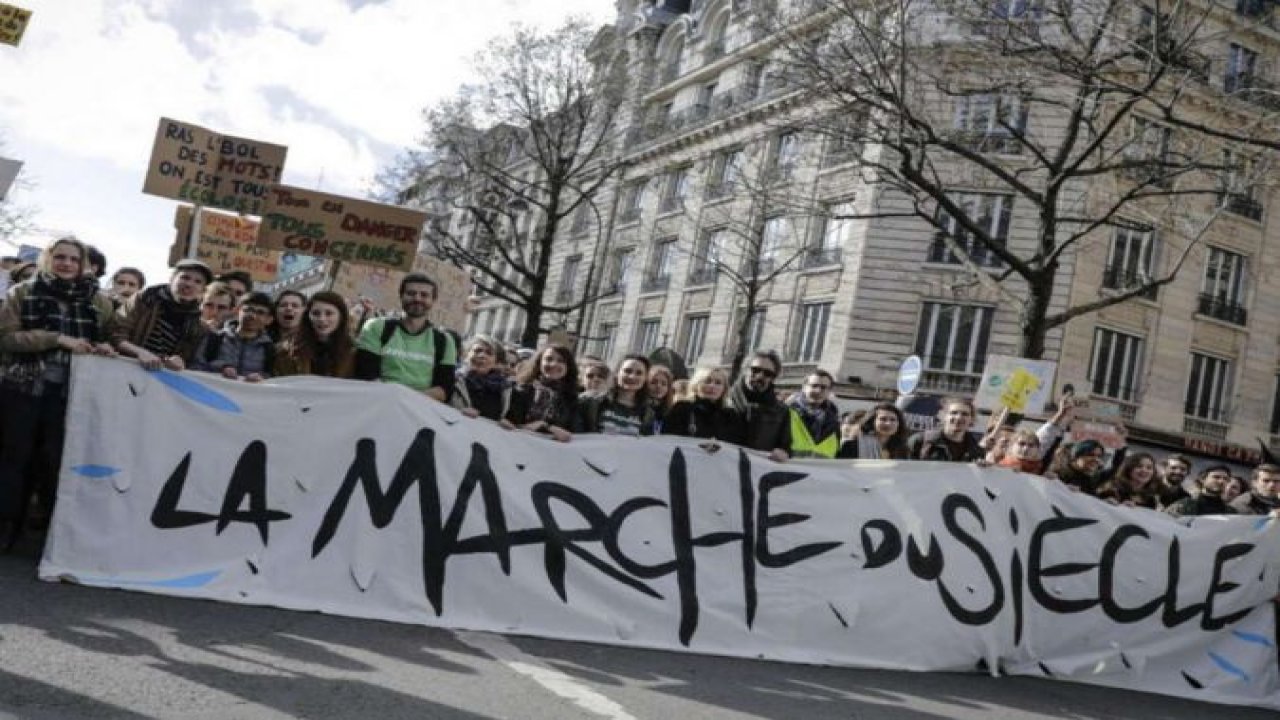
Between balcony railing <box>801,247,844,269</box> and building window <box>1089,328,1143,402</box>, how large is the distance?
6.80 m

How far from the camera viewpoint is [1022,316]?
618 inches

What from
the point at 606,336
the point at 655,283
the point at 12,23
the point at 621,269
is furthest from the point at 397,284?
the point at 621,269

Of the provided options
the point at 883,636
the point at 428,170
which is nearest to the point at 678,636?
the point at 883,636

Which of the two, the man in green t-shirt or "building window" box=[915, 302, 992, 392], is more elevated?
"building window" box=[915, 302, 992, 392]

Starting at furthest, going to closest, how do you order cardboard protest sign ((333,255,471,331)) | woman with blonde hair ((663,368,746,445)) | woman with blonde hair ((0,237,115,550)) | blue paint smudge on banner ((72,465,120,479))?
cardboard protest sign ((333,255,471,331)), woman with blonde hair ((663,368,746,445)), woman with blonde hair ((0,237,115,550)), blue paint smudge on banner ((72,465,120,479))

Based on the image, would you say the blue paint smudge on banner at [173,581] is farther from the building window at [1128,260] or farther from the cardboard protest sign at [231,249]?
the building window at [1128,260]

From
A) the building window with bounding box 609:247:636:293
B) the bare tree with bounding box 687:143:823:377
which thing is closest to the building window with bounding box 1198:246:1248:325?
the bare tree with bounding box 687:143:823:377

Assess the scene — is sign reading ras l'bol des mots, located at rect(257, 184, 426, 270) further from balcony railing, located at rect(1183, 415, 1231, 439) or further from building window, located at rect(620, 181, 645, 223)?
building window, located at rect(620, 181, 645, 223)

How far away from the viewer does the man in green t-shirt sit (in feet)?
22.6

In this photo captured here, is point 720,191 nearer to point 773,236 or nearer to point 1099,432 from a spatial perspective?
point 773,236

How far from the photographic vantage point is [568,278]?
1796 inches

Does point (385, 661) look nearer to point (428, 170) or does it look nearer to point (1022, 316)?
point (1022, 316)

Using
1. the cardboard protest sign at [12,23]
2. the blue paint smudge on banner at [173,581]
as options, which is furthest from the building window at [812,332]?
the blue paint smudge on banner at [173,581]

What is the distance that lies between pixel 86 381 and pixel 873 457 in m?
5.06
